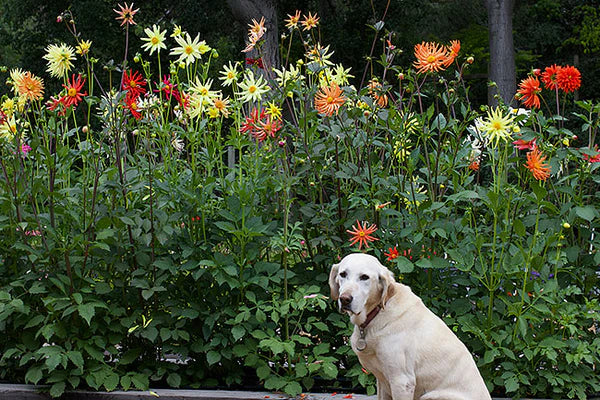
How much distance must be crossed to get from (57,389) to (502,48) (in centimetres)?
1193

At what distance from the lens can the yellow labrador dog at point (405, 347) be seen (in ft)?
10.5

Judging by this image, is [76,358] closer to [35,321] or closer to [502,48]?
[35,321]

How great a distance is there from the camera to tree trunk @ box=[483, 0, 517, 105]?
13.9 metres

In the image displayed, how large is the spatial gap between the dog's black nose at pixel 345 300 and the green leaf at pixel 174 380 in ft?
5.19

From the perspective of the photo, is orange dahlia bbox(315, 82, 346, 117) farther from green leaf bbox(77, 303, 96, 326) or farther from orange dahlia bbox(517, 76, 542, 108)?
green leaf bbox(77, 303, 96, 326)

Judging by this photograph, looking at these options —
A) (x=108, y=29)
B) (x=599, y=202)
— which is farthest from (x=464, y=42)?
(x=599, y=202)

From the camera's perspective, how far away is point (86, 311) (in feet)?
13.0

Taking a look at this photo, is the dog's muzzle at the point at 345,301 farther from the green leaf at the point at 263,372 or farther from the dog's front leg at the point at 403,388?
the green leaf at the point at 263,372

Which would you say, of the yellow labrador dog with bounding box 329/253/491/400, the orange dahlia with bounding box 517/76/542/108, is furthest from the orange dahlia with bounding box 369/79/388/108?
the yellow labrador dog with bounding box 329/253/491/400

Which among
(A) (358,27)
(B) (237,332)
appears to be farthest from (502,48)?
(B) (237,332)

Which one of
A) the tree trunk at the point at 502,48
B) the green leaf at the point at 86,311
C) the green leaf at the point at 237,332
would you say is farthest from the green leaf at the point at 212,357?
the tree trunk at the point at 502,48

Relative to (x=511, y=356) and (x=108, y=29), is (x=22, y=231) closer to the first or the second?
(x=511, y=356)

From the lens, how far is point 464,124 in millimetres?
4176

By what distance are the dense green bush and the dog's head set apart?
81cm
